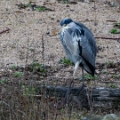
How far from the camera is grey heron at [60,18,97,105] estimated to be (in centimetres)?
874

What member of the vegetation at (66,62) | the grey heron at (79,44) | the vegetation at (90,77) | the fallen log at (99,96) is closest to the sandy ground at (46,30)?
the vegetation at (66,62)

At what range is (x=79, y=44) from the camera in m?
8.78

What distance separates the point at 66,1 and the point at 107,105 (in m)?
4.67

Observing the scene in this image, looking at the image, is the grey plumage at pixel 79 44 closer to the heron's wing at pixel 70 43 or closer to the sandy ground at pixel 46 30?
the heron's wing at pixel 70 43

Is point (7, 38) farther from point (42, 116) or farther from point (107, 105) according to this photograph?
point (42, 116)

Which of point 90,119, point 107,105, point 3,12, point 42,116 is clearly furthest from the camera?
point 3,12

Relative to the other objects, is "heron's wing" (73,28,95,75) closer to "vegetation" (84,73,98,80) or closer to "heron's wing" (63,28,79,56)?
"heron's wing" (63,28,79,56)

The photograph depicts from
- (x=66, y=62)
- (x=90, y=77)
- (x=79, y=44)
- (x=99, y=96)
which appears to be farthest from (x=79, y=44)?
(x=99, y=96)

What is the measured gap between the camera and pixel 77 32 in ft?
28.7

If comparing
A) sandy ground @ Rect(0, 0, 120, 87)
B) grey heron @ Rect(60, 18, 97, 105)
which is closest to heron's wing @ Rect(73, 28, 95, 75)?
grey heron @ Rect(60, 18, 97, 105)

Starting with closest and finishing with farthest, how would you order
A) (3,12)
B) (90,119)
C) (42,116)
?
(42,116), (90,119), (3,12)

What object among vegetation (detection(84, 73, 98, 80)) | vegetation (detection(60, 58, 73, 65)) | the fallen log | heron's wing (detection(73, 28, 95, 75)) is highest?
heron's wing (detection(73, 28, 95, 75))

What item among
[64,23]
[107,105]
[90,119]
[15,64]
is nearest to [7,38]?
[15,64]

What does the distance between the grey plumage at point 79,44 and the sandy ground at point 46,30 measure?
372mm
